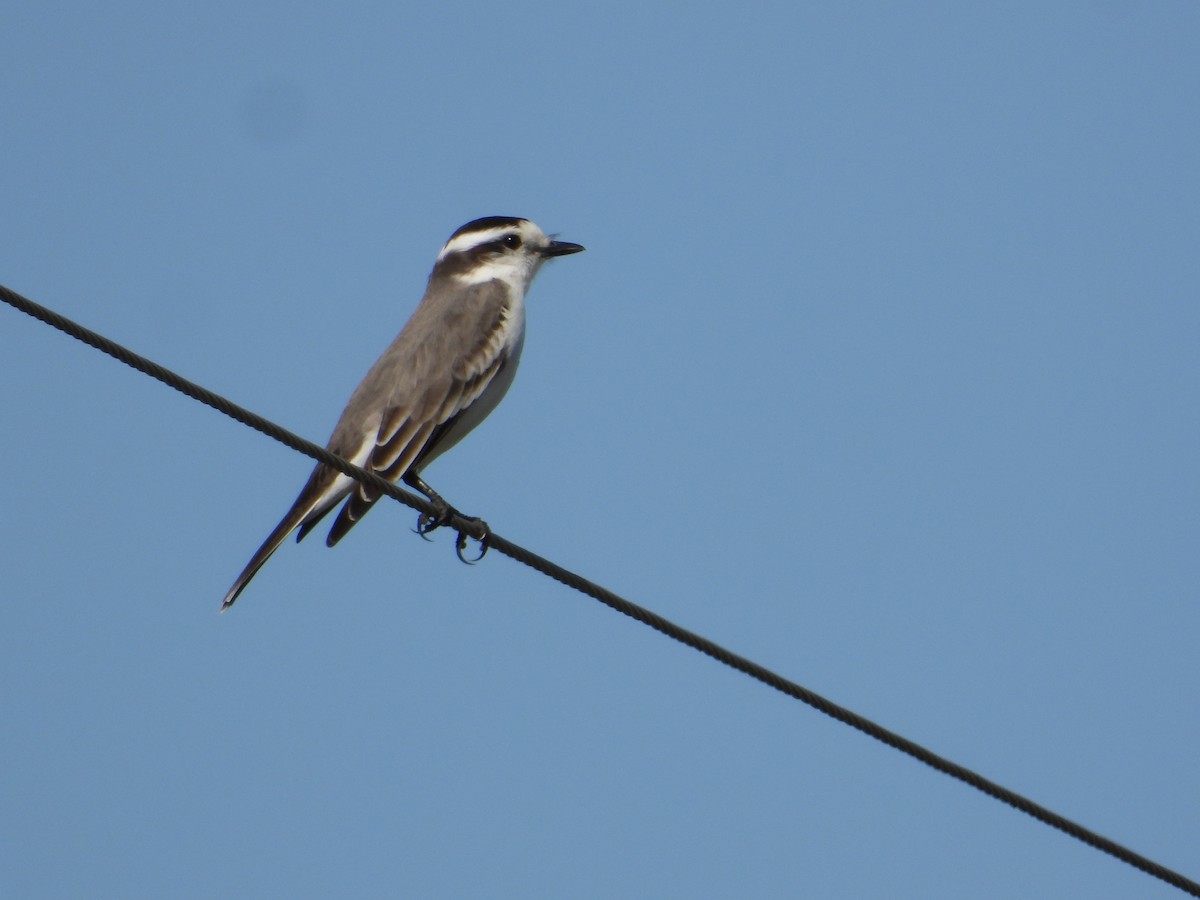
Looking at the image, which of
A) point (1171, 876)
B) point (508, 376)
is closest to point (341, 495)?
point (508, 376)

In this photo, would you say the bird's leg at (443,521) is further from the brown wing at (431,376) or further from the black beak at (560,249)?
the black beak at (560,249)

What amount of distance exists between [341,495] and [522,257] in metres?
2.83

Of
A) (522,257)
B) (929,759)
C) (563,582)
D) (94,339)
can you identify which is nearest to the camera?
(94,339)

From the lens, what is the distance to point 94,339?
4.97m

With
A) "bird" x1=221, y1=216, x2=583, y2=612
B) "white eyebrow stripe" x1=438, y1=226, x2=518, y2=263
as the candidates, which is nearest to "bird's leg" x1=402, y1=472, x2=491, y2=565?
"bird" x1=221, y1=216, x2=583, y2=612

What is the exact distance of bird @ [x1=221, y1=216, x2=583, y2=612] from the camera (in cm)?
791

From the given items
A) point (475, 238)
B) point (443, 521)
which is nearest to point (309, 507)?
point (443, 521)

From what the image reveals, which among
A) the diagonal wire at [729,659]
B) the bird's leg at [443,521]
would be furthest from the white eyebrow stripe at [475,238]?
the diagonal wire at [729,659]

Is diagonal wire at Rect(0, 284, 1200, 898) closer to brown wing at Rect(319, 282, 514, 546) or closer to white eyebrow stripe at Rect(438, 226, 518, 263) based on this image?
brown wing at Rect(319, 282, 514, 546)

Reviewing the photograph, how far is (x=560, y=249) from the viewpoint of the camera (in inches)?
407

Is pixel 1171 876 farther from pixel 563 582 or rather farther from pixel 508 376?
pixel 508 376

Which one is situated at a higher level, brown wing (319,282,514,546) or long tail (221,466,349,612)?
brown wing (319,282,514,546)

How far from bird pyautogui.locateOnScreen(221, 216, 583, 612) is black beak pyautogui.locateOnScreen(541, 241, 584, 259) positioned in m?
0.35

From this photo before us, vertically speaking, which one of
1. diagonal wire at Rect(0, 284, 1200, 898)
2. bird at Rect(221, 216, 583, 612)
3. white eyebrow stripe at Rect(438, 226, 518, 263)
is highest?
white eyebrow stripe at Rect(438, 226, 518, 263)
